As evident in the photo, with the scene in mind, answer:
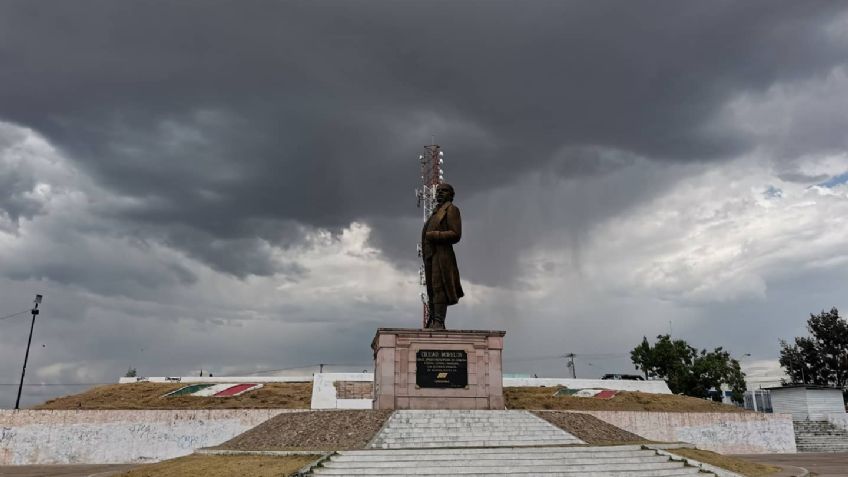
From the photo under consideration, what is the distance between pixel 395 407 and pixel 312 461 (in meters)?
6.86

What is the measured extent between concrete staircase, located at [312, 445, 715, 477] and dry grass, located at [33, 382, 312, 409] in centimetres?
2040

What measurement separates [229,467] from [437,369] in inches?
377

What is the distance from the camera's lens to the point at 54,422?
101 ft

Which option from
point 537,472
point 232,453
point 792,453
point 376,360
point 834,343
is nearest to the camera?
point 537,472

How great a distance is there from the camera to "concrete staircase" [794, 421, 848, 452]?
39375mm

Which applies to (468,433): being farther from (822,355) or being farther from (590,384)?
(822,355)

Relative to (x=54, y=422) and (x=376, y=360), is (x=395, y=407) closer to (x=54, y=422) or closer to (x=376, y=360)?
(x=376, y=360)

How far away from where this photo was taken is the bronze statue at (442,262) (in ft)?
85.0

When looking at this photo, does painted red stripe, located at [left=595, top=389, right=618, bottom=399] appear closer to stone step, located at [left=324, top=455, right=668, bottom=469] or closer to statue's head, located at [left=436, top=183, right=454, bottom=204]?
statue's head, located at [left=436, top=183, right=454, bottom=204]

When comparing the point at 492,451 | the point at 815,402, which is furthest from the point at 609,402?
the point at 492,451

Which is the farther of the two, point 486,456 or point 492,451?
point 492,451

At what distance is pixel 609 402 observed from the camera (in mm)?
39906

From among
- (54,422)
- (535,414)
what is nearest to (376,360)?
(535,414)

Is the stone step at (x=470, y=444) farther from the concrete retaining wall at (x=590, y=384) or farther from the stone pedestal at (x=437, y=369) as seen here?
the concrete retaining wall at (x=590, y=384)
